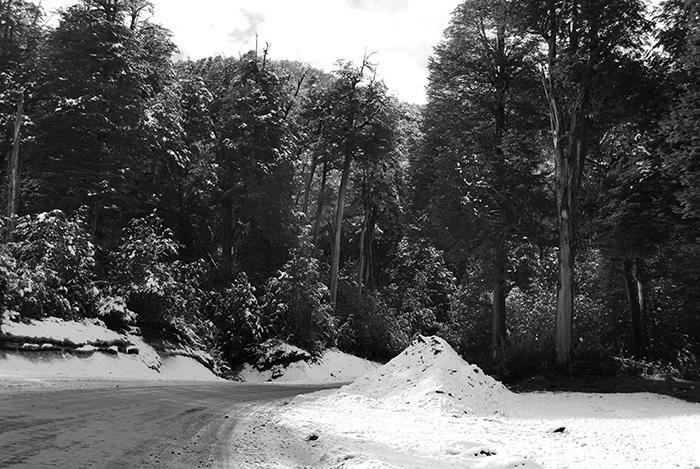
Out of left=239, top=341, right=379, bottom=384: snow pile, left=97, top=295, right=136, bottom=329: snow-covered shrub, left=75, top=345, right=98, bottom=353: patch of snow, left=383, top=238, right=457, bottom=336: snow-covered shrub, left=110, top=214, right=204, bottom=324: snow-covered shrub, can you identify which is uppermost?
left=383, top=238, right=457, bottom=336: snow-covered shrub

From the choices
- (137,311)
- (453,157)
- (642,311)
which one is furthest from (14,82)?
(642,311)

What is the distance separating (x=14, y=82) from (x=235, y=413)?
937 inches

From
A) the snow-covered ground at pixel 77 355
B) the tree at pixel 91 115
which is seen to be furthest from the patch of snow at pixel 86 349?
the tree at pixel 91 115

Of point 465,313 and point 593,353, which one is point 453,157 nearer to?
point 593,353

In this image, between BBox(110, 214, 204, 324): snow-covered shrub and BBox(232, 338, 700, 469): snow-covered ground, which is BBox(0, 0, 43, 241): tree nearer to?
BBox(110, 214, 204, 324): snow-covered shrub

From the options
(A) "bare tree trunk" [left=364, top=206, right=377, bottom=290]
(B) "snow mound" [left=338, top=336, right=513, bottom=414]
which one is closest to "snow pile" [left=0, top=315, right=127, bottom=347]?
(B) "snow mound" [left=338, top=336, right=513, bottom=414]

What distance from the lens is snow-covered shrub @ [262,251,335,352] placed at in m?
24.4

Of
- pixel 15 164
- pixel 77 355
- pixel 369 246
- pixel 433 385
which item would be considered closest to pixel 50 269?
pixel 77 355

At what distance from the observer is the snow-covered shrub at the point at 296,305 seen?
24.4 m

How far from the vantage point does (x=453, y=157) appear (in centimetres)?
1997

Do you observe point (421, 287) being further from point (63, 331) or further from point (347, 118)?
point (63, 331)

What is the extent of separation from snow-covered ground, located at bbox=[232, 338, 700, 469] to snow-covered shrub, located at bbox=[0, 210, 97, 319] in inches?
305

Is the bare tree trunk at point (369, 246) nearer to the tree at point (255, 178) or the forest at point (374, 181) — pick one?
the forest at point (374, 181)

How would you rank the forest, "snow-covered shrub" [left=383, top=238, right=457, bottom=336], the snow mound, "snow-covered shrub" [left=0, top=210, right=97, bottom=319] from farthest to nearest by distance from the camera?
1. "snow-covered shrub" [left=383, top=238, right=457, bottom=336]
2. the forest
3. "snow-covered shrub" [left=0, top=210, right=97, bottom=319]
4. the snow mound
